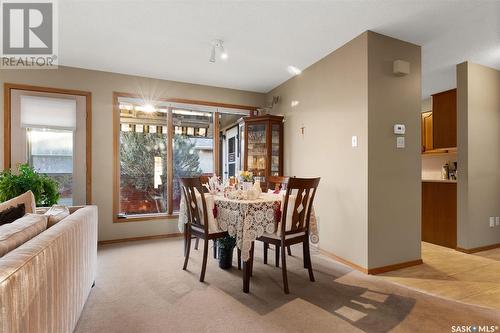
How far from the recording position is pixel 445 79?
4.13m

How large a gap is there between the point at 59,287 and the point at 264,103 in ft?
14.2

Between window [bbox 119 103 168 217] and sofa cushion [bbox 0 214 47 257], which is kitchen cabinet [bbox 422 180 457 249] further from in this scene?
sofa cushion [bbox 0 214 47 257]

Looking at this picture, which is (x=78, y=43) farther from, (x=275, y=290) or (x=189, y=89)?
(x=275, y=290)

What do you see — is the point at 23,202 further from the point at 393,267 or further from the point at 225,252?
the point at 393,267

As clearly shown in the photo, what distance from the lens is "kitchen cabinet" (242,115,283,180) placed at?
174 inches

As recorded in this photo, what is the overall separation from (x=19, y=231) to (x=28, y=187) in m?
2.12

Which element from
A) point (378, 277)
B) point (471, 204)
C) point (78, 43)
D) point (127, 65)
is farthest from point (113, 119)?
point (471, 204)

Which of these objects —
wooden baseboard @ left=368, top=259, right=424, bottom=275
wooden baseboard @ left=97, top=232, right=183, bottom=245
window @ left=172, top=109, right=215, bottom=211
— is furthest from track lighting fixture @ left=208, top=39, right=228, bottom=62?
wooden baseboard @ left=368, top=259, right=424, bottom=275

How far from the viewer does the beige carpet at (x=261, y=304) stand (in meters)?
1.81

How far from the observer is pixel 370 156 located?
2.76 meters

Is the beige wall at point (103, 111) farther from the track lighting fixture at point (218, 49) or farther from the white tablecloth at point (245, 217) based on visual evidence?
the white tablecloth at point (245, 217)

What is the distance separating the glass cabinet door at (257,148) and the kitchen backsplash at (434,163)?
2.92 metres

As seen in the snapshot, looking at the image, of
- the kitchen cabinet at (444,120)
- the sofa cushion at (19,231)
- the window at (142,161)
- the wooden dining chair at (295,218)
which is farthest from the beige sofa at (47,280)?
the kitchen cabinet at (444,120)

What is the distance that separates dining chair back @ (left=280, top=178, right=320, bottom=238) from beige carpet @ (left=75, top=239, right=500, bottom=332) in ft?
1.72
